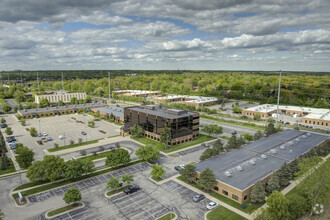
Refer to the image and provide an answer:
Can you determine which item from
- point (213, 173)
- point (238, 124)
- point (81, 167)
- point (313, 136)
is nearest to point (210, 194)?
point (213, 173)

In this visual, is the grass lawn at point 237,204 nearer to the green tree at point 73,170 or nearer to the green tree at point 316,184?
the green tree at point 316,184

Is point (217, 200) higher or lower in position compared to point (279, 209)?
lower

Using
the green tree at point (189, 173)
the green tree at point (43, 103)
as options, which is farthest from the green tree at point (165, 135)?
the green tree at point (43, 103)

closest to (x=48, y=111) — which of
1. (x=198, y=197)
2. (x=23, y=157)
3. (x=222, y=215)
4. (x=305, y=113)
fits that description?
(x=23, y=157)

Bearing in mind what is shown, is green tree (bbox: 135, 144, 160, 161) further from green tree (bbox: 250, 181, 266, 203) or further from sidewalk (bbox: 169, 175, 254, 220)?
green tree (bbox: 250, 181, 266, 203)

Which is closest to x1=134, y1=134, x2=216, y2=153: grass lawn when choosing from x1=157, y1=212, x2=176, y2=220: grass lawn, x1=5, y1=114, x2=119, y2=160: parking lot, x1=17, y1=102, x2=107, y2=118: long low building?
x1=5, y1=114, x2=119, y2=160: parking lot

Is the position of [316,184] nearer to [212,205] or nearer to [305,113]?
[212,205]
